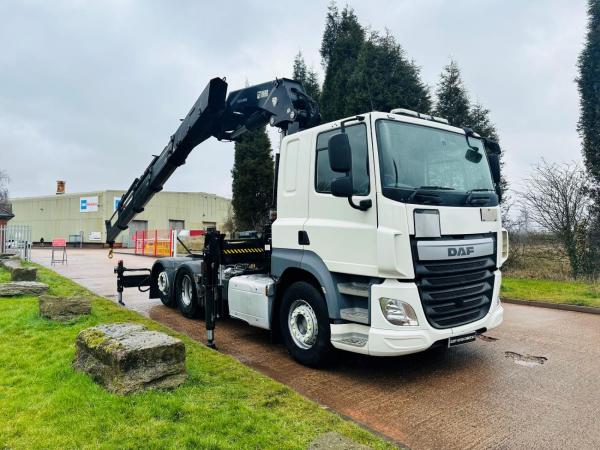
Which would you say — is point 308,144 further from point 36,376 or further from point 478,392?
point 36,376

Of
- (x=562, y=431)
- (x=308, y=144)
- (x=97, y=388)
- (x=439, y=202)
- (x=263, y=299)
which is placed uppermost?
(x=308, y=144)

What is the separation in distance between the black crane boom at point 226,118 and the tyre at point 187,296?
7.17 feet

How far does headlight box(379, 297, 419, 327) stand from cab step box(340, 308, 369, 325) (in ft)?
0.80

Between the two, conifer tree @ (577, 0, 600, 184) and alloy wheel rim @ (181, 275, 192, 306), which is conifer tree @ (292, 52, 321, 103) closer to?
conifer tree @ (577, 0, 600, 184)

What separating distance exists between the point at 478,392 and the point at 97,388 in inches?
140

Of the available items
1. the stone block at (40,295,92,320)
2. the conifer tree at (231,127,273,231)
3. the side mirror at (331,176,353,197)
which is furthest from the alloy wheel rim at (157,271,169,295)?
the conifer tree at (231,127,273,231)

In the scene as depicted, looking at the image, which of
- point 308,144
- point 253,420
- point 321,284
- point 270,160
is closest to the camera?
point 253,420

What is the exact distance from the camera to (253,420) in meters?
3.20

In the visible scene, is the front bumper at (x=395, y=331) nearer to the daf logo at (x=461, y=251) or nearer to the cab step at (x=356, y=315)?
the cab step at (x=356, y=315)

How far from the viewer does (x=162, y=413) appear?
3285mm

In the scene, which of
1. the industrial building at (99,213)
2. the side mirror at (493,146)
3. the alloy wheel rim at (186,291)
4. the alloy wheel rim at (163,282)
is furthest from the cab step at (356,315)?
the industrial building at (99,213)

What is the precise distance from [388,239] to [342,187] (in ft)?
2.32

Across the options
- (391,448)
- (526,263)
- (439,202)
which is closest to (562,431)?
(391,448)

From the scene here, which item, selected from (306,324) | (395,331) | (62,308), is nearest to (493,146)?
(395,331)
